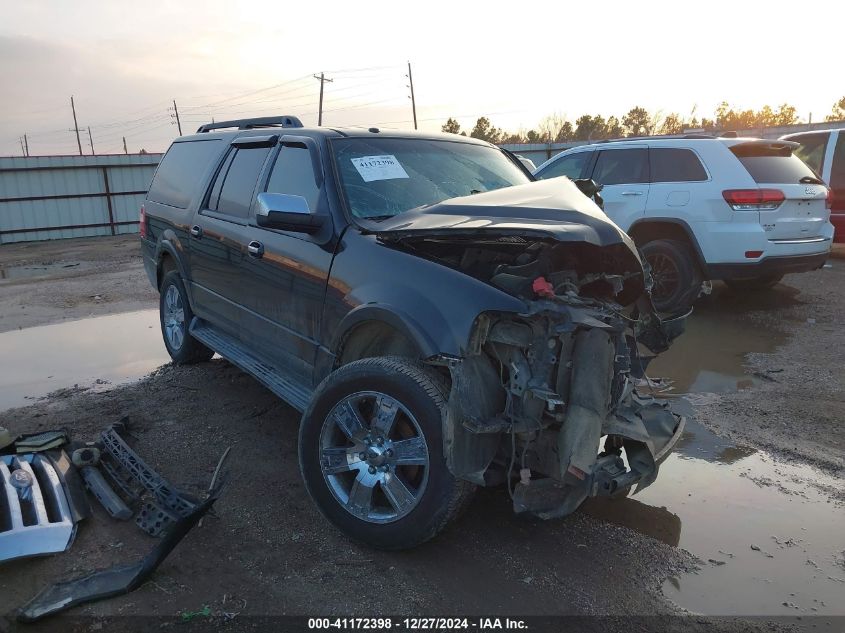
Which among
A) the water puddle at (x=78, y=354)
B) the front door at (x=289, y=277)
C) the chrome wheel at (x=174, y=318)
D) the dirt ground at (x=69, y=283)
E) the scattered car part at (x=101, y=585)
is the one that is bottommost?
the dirt ground at (x=69, y=283)

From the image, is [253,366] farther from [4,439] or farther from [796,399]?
[796,399]

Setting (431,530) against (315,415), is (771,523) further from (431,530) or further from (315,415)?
(315,415)

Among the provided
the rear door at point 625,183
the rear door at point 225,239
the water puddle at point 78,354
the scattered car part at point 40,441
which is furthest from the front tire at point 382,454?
the rear door at point 625,183

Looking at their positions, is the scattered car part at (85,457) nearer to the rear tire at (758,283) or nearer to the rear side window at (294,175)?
the rear side window at (294,175)

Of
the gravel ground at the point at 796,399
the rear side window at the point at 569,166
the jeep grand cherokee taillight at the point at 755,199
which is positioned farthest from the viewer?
the rear side window at the point at 569,166

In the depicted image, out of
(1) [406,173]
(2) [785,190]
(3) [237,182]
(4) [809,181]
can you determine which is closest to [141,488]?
(3) [237,182]

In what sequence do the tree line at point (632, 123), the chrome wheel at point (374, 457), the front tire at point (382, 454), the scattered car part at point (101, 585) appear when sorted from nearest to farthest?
1. the scattered car part at point (101, 585)
2. the front tire at point (382, 454)
3. the chrome wheel at point (374, 457)
4. the tree line at point (632, 123)

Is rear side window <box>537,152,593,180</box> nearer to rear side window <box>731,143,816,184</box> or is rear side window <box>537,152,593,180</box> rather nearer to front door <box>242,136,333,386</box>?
rear side window <box>731,143,816,184</box>

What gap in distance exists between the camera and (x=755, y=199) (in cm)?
662

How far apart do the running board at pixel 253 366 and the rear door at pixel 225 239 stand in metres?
0.10

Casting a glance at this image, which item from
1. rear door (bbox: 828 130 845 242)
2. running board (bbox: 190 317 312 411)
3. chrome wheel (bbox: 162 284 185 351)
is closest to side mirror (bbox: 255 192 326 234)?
running board (bbox: 190 317 312 411)

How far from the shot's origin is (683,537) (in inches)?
123

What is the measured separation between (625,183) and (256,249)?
5086mm

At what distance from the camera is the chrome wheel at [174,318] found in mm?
5648
